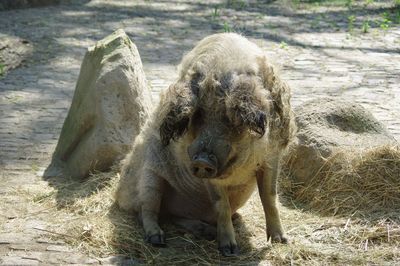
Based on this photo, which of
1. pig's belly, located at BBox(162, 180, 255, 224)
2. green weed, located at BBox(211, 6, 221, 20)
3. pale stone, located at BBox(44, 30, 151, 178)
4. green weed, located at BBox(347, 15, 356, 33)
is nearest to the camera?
pig's belly, located at BBox(162, 180, 255, 224)

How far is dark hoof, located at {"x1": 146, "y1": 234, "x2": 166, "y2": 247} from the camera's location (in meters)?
5.61

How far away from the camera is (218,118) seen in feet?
15.7

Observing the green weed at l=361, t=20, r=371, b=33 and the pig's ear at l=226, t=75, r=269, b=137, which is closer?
the pig's ear at l=226, t=75, r=269, b=137

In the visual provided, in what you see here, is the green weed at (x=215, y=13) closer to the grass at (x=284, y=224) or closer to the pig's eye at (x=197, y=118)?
the grass at (x=284, y=224)

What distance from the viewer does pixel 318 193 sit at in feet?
21.5

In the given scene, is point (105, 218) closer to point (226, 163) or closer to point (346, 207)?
point (226, 163)

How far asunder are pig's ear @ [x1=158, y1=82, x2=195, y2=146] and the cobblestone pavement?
1190 millimetres

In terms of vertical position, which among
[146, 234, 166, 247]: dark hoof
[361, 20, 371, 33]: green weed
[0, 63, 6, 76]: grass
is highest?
[361, 20, 371, 33]: green weed

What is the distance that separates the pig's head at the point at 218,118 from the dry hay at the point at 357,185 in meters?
1.70

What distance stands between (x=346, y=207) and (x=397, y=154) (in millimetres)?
723

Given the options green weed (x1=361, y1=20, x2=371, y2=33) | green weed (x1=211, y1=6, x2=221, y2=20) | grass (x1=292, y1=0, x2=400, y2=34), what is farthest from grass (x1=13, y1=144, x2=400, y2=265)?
green weed (x1=211, y1=6, x2=221, y2=20)

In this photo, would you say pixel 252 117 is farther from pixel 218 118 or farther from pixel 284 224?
pixel 284 224

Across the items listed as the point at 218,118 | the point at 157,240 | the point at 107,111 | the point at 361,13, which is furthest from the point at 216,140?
the point at 361,13

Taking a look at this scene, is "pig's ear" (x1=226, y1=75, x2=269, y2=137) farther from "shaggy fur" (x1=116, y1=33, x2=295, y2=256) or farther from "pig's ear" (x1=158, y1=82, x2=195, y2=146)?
"pig's ear" (x1=158, y1=82, x2=195, y2=146)
